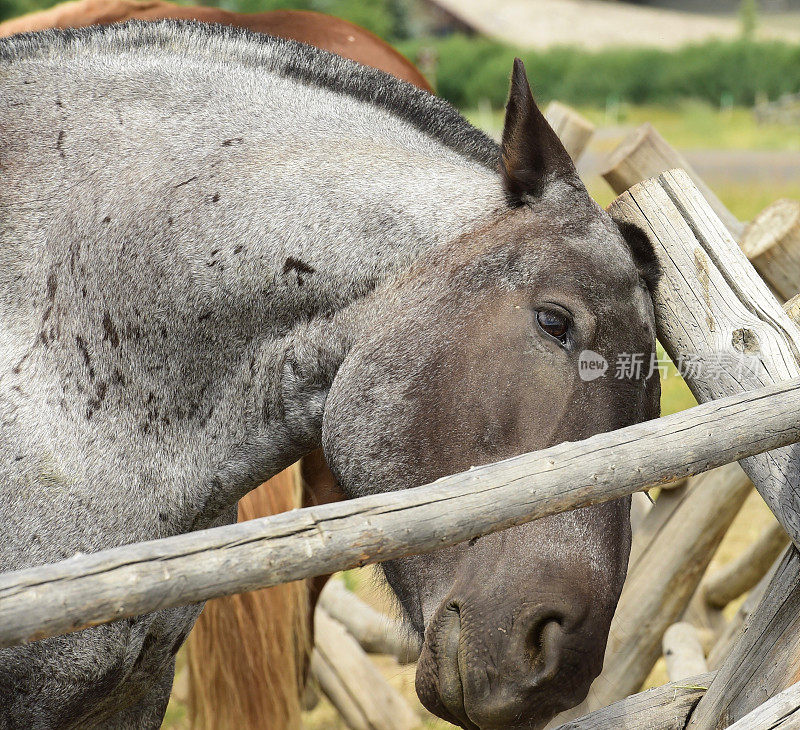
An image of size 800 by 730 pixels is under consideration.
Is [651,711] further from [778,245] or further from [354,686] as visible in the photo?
[354,686]

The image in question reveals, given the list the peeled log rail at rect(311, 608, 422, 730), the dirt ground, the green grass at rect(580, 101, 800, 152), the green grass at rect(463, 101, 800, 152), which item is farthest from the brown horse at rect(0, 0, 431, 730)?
the dirt ground

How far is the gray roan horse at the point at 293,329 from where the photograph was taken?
5.65 feet

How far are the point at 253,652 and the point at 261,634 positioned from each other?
0.25 ft

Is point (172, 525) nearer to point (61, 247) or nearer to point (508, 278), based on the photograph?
point (61, 247)

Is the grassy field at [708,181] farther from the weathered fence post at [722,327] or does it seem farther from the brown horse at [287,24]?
the brown horse at [287,24]

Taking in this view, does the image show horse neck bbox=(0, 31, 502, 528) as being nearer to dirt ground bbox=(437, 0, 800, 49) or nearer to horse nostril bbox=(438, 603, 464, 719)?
horse nostril bbox=(438, 603, 464, 719)

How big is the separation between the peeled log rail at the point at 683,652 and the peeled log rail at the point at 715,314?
1.94 m

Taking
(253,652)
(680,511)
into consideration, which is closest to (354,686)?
(253,652)

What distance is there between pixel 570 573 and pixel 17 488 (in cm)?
117

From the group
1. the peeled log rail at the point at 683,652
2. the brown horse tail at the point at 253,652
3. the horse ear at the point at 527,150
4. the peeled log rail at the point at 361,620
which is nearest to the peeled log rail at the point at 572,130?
the brown horse tail at the point at 253,652

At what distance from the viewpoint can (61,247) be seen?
201cm

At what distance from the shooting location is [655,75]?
92.7 feet

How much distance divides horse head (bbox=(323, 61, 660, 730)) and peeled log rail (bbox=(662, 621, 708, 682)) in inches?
81.8

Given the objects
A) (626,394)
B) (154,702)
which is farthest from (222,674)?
(626,394)
